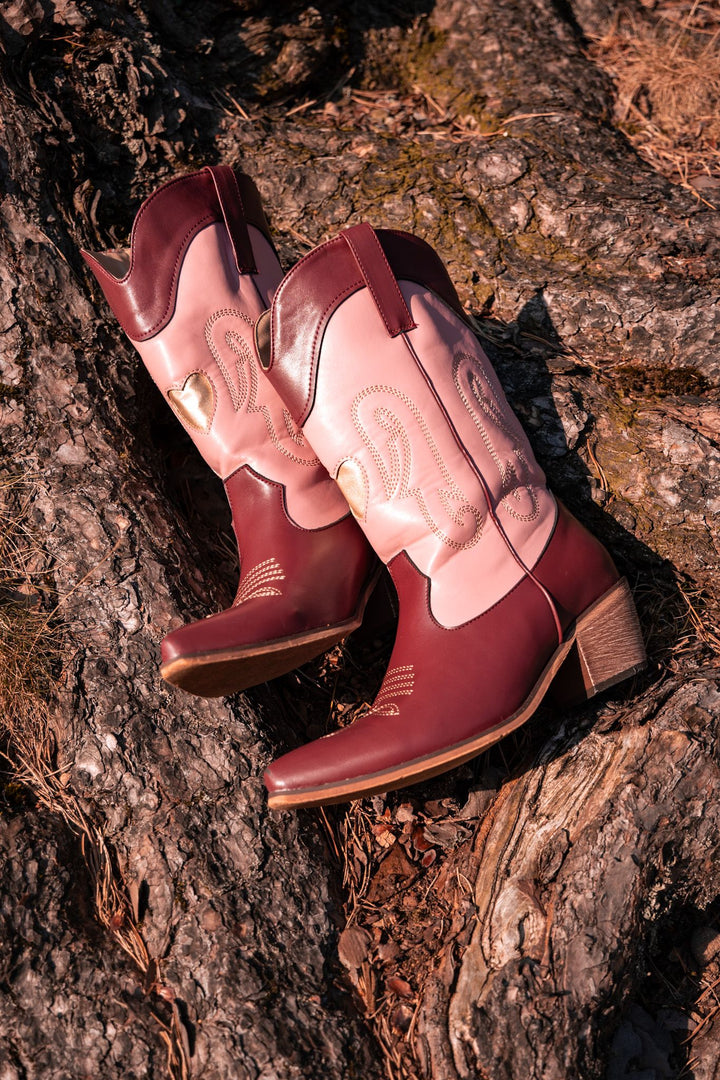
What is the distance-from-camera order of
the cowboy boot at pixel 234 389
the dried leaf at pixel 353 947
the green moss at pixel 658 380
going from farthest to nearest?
the green moss at pixel 658 380
the cowboy boot at pixel 234 389
the dried leaf at pixel 353 947

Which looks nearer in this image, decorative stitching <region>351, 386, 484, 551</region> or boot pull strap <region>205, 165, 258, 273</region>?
decorative stitching <region>351, 386, 484, 551</region>

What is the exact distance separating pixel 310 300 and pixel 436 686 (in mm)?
862

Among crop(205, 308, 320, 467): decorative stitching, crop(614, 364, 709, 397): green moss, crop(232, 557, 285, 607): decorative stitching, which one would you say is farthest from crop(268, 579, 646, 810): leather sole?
crop(205, 308, 320, 467): decorative stitching

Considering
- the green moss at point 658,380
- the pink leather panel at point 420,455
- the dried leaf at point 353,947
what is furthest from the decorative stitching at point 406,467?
the dried leaf at point 353,947

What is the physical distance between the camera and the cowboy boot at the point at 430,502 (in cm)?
179

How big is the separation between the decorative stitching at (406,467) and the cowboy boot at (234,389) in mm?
224

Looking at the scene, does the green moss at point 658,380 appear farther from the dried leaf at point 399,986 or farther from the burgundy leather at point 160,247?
the dried leaf at point 399,986

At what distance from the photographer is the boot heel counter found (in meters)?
1.90

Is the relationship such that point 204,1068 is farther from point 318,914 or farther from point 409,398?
point 409,398

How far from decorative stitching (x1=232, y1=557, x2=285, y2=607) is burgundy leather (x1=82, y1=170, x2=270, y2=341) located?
2.00 ft

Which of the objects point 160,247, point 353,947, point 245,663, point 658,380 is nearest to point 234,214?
point 160,247

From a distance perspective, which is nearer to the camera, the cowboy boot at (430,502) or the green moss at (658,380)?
the cowboy boot at (430,502)

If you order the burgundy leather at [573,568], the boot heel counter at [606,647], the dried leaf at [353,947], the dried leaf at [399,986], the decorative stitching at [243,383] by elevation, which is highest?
the decorative stitching at [243,383]

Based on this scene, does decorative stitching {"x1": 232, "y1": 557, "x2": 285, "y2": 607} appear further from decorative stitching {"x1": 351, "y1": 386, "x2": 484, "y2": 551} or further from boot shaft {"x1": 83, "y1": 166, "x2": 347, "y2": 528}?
decorative stitching {"x1": 351, "y1": 386, "x2": 484, "y2": 551}
